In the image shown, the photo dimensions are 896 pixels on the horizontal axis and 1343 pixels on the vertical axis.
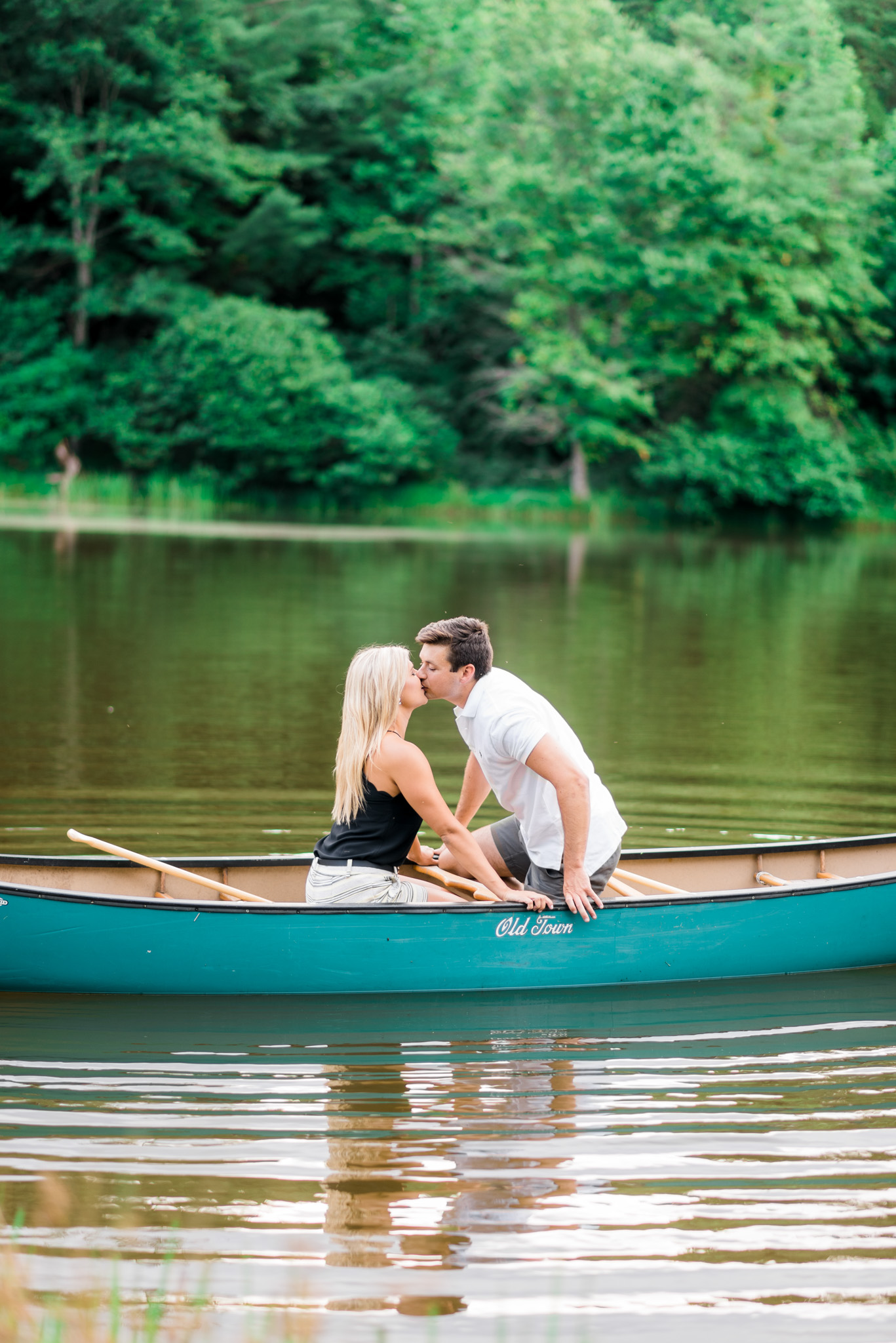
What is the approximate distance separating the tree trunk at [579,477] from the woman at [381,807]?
3213 centimetres

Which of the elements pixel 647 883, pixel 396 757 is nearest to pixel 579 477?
pixel 647 883

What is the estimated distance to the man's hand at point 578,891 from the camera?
5348 mm

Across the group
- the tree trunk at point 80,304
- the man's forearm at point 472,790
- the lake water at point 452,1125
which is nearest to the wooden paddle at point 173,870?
the lake water at point 452,1125

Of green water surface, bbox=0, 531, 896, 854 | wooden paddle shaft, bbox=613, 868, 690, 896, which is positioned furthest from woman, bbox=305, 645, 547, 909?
green water surface, bbox=0, 531, 896, 854

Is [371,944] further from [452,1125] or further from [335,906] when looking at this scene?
[452,1125]

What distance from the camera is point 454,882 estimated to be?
5883mm

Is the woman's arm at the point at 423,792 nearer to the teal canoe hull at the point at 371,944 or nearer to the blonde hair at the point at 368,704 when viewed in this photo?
the blonde hair at the point at 368,704

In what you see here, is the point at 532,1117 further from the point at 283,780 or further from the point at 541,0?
the point at 541,0

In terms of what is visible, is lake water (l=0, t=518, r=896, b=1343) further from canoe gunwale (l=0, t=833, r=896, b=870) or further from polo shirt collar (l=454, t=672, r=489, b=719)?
polo shirt collar (l=454, t=672, r=489, b=719)

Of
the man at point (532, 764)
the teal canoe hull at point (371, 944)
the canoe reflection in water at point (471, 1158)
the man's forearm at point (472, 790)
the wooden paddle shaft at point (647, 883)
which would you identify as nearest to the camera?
the canoe reflection in water at point (471, 1158)

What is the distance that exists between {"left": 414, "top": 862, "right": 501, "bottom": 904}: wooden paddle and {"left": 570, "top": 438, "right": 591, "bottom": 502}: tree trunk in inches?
1246

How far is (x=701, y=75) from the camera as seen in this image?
116 ft

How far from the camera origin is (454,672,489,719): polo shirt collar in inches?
205

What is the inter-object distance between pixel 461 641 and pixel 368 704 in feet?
1.20
